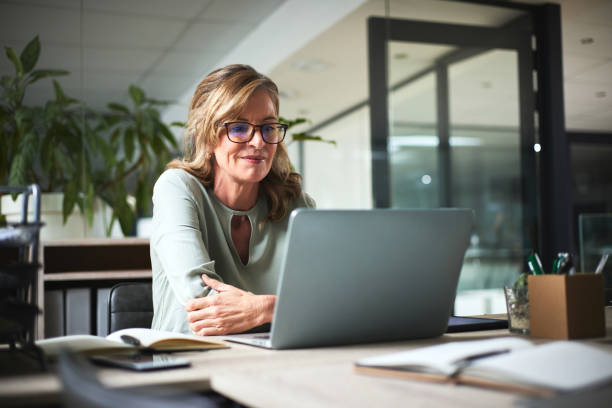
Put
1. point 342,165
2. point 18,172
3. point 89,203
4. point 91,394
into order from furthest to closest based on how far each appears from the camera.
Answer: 1. point 342,165
2. point 89,203
3. point 18,172
4. point 91,394

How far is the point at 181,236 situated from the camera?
1.39 meters

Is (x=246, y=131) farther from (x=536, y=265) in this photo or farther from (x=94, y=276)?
(x=94, y=276)

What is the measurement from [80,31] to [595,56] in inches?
139

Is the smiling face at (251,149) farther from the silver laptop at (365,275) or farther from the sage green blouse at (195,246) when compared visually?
the silver laptop at (365,275)

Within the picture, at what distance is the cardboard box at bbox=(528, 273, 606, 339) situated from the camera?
1107 millimetres

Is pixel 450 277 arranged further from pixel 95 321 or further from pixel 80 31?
pixel 80 31

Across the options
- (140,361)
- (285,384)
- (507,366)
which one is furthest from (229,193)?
(507,366)

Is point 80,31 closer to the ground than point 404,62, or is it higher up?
higher up

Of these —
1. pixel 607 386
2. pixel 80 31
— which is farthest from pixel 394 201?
pixel 607 386

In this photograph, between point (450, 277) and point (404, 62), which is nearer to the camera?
point (450, 277)

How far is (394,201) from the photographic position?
3834 mm

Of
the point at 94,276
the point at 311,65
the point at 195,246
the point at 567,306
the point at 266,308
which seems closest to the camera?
the point at 567,306

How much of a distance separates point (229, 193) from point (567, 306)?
3.06ft

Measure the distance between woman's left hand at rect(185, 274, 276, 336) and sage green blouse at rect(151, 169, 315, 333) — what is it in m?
0.08
